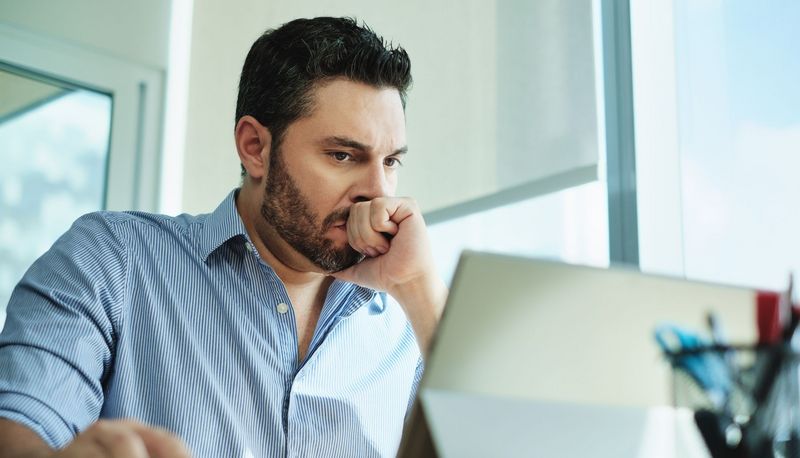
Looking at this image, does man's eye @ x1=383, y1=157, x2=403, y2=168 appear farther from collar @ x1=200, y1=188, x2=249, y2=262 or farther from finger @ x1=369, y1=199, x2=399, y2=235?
collar @ x1=200, y1=188, x2=249, y2=262

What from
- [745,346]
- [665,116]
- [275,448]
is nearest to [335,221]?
[275,448]

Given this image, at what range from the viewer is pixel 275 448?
1355mm

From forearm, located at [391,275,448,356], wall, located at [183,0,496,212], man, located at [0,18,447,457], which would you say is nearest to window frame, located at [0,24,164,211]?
wall, located at [183,0,496,212]

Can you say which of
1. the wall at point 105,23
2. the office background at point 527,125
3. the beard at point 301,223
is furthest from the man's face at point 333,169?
the wall at point 105,23

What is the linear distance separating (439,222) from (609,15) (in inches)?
27.5

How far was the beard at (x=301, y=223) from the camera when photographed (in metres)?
1.59

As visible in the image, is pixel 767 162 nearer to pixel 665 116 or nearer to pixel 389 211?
pixel 665 116

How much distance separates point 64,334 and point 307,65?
78cm

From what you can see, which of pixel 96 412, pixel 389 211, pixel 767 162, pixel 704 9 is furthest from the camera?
pixel 704 9

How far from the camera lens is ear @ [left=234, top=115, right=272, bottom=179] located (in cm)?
177

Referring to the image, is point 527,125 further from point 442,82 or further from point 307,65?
point 307,65

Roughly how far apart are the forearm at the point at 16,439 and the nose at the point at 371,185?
77cm

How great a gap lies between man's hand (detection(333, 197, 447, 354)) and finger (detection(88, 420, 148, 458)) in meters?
0.87

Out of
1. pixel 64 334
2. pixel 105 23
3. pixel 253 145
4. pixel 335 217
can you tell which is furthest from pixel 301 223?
pixel 105 23
